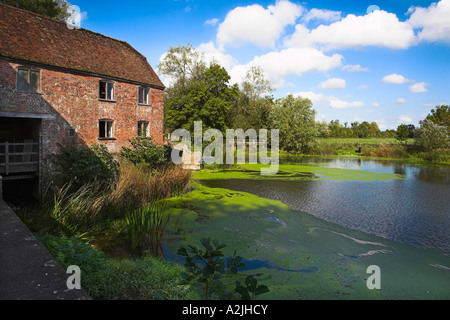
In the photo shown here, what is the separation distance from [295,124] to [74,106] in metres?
26.3

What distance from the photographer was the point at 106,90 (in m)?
15.7

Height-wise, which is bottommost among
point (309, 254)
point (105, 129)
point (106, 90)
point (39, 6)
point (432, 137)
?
point (309, 254)

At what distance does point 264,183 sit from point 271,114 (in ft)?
71.3

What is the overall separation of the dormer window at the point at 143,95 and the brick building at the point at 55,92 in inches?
2.5

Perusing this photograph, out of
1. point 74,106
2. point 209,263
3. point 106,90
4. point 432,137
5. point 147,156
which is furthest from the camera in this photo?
point 432,137

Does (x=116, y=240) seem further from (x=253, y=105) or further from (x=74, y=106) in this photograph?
(x=253, y=105)

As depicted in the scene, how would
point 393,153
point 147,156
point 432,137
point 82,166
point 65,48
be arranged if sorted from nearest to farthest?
point 82,166 < point 65,48 < point 147,156 < point 432,137 < point 393,153

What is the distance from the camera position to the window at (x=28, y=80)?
12175 mm

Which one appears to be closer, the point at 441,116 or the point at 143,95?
the point at 143,95

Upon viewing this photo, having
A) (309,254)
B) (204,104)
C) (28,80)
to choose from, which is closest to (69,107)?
(28,80)
